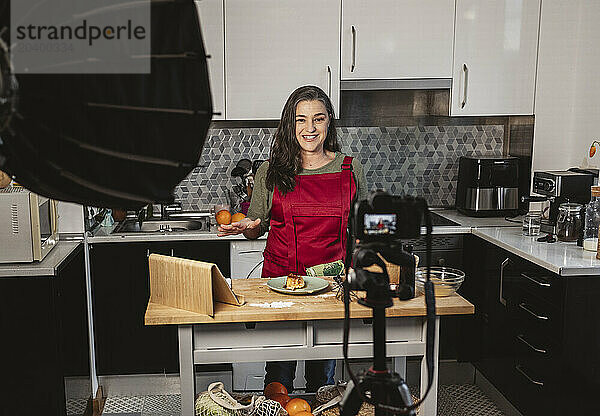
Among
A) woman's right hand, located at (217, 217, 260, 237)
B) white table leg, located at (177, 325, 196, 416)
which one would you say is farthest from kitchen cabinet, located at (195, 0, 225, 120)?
white table leg, located at (177, 325, 196, 416)

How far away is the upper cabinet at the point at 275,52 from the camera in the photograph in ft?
11.3

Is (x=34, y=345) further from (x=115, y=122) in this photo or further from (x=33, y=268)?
(x=115, y=122)

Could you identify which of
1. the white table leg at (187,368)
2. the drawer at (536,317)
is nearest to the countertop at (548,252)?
the drawer at (536,317)

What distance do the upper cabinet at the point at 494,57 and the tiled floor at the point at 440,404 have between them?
1.52 metres

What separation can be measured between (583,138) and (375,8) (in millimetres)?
1327

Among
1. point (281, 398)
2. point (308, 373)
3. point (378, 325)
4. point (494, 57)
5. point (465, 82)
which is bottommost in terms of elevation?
point (308, 373)

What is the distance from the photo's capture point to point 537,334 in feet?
9.18

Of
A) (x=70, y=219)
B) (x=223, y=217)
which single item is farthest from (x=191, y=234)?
(x=70, y=219)

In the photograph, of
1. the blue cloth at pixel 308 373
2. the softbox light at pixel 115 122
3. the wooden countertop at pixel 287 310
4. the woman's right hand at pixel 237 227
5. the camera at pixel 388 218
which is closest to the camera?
the softbox light at pixel 115 122

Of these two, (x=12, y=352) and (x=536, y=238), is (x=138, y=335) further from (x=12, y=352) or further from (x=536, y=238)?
(x=536, y=238)

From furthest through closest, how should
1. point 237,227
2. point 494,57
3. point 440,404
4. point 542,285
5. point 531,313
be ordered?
point 494,57 → point 440,404 → point 531,313 → point 542,285 → point 237,227

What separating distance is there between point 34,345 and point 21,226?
50 centimetres

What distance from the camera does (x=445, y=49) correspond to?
11.6 feet

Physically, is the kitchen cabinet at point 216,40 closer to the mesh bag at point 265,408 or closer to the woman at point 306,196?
the woman at point 306,196
